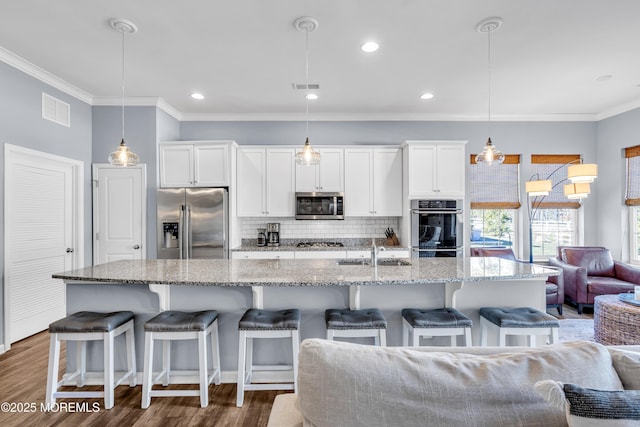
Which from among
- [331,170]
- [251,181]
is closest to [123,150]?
[251,181]

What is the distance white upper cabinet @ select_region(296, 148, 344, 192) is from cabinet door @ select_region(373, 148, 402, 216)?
0.52 metres

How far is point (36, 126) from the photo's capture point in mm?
3555

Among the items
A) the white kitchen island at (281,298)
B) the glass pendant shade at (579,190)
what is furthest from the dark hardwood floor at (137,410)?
the glass pendant shade at (579,190)

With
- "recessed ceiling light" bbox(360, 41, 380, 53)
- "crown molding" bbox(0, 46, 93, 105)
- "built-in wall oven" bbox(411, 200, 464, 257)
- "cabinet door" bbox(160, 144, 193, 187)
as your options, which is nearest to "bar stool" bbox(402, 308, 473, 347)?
"built-in wall oven" bbox(411, 200, 464, 257)

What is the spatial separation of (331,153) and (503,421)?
4.24m

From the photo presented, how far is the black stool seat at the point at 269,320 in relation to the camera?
213cm

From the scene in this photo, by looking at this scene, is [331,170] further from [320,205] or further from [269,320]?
[269,320]

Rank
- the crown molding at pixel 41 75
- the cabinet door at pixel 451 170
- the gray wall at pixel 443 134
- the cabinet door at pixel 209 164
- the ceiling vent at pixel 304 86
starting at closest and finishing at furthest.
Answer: the crown molding at pixel 41 75
the ceiling vent at pixel 304 86
the cabinet door at pixel 209 164
the cabinet door at pixel 451 170
the gray wall at pixel 443 134

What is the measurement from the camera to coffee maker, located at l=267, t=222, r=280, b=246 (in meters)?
4.95

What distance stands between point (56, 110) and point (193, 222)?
2028 millimetres

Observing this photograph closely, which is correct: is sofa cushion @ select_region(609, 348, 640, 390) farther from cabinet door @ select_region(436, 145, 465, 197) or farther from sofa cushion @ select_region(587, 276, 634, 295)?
sofa cushion @ select_region(587, 276, 634, 295)

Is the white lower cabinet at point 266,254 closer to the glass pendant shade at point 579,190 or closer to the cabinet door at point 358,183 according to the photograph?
the cabinet door at point 358,183

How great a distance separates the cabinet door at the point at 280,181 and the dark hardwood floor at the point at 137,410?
2747mm

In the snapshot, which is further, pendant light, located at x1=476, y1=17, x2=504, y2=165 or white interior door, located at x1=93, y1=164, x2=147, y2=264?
white interior door, located at x1=93, y1=164, x2=147, y2=264
